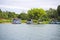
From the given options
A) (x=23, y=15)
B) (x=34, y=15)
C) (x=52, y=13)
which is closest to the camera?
(x=52, y=13)

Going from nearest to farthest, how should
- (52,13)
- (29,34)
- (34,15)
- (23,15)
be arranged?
(29,34) → (52,13) → (34,15) → (23,15)

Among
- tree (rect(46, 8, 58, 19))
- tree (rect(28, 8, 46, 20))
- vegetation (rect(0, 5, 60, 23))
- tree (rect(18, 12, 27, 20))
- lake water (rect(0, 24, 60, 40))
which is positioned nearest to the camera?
lake water (rect(0, 24, 60, 40))

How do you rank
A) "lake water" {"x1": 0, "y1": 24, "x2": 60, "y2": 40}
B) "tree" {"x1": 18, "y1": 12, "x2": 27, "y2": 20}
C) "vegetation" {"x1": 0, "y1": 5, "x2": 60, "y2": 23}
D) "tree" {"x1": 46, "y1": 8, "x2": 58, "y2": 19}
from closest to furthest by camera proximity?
"lake water" {"x1": 0, "y1": 24, "x2": 60, "y2": 40} → "tree" {"x1": 46, "y1": 8, "x2": 58, "y2": 19} → "vegetation" {"x1": 0, "y1": 5, "x2": 60, "y2": 23} → "tree" {"x1": 18, "y1": 12, "x2": 27, "y2": 20}

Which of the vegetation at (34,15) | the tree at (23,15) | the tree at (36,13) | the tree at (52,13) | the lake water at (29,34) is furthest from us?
the tree at (36,13)

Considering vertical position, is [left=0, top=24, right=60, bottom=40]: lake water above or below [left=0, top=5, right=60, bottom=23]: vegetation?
above

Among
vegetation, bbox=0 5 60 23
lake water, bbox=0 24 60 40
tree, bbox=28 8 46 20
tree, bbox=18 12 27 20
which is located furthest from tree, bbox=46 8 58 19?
lake water, bbox=0 24 60 40

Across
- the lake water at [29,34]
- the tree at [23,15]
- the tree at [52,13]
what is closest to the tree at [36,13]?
the tree at [23,15]

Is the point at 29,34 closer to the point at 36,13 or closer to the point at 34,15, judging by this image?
the point at 34,15

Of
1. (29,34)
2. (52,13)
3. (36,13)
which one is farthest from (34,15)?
(29,34)

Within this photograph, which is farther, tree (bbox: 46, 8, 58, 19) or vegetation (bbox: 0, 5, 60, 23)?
vegetation (bbox: 0, 5, 60, 23)

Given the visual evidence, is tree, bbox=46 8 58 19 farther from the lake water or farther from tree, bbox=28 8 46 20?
the lake water

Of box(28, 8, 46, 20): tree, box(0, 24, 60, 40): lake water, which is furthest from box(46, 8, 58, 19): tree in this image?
box(0, 24, 60, 40): lake water

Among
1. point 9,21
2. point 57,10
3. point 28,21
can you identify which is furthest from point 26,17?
point 57,10

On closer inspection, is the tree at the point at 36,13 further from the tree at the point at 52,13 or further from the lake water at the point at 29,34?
the lake water at the point at 29,34
